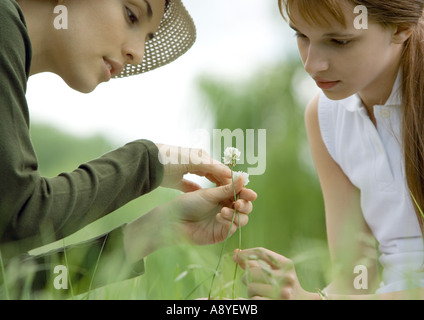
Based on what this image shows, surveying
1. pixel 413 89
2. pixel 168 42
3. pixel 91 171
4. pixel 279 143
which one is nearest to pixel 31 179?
pixel 91 171

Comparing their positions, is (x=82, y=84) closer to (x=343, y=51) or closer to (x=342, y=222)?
(x=343, y=51)

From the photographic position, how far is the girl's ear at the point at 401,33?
66.4 inches

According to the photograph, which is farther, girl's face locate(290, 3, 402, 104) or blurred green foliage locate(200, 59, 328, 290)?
blurred green foliage locate(200, 59, 328, 290)

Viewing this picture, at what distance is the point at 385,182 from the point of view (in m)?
1.85

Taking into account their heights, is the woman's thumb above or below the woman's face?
below

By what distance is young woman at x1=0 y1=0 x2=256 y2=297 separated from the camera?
116 centimetres

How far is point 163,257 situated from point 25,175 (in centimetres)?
144

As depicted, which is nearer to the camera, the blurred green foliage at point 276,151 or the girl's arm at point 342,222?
the girl's arm at point 342,222

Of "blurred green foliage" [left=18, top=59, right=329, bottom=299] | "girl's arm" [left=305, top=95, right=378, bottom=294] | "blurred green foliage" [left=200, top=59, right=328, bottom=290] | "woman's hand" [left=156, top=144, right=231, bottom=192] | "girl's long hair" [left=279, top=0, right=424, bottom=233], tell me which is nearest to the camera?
"woman's hand" [left=156, top=144, right=231, bottom=192]

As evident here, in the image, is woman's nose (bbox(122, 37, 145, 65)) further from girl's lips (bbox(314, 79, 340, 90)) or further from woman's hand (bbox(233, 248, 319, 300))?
woman's hand (bbox(233, 248, 319, 300))

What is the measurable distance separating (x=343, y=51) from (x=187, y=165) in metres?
0.58

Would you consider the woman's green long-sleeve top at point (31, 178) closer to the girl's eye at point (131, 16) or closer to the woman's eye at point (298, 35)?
the girl's eye at point (131, 16)

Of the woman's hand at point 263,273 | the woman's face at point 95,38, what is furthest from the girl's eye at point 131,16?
the woman's hand at point 263,273

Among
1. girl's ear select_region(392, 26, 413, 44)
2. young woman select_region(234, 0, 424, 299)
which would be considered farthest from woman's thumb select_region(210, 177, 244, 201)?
girl's ear select_region(392, 26, 413, 44)
